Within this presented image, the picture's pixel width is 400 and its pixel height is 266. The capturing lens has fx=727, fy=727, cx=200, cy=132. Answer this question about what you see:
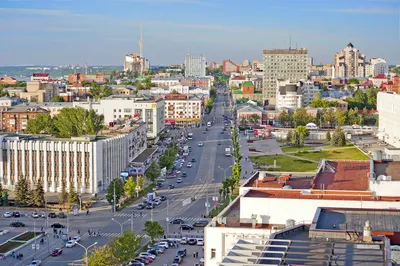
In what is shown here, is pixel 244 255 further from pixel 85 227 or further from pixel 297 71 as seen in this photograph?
pixel 297 71

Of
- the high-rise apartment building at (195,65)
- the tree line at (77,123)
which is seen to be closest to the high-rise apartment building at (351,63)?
the high-rise apartment building at (195,65)

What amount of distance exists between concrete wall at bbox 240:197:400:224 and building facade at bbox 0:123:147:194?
16.7 metres

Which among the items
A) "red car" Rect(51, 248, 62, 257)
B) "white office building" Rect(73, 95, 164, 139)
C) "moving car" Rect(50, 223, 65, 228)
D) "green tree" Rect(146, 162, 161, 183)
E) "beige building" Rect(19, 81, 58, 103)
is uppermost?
"beige building" Rect(19, 81, 58, 103)

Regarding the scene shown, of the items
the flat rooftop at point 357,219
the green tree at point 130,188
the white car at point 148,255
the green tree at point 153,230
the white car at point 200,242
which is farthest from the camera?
the green tree at point 130,188

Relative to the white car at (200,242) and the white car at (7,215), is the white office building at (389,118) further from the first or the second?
the white car at (7,215)

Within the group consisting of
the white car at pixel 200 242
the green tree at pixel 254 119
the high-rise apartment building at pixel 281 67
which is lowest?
the white car at pixel 200 242

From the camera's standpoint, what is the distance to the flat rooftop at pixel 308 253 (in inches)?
356

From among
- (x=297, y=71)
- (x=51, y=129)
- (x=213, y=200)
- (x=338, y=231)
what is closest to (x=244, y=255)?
(x=338, y=231)

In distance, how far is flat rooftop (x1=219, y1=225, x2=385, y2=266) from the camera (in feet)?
29.7

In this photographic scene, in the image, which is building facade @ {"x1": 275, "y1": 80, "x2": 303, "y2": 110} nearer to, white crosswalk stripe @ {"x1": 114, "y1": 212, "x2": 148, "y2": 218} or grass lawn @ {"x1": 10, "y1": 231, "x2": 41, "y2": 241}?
white crosswalk stripe @ {"x1": 114, "y1": 212, "x2": 148, "y2": 218}

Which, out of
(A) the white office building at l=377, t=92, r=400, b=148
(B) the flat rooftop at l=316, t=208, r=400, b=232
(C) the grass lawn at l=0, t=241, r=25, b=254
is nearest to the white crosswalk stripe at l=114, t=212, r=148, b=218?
(C) the grass lawn at l=0, t=241, r=25, b=254

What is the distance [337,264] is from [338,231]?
4.93 feet

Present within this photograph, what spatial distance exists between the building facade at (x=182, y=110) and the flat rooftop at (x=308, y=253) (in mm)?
51416

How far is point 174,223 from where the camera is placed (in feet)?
81.1
